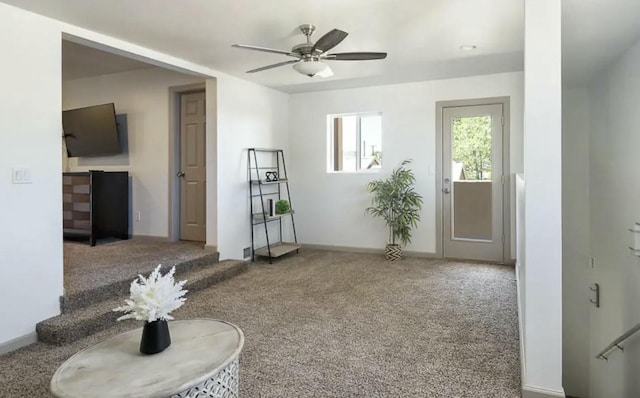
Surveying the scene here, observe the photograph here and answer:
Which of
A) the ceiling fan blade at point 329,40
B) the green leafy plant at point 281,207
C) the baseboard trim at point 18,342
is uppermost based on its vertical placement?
the ceiling fan blade at point 329,40

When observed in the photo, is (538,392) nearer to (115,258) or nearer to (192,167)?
(115,258)

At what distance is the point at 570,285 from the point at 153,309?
5.62 metres

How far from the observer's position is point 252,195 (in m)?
5.61

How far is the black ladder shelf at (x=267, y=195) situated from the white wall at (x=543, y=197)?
3.72m

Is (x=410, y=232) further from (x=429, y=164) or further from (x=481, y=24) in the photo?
(x=481, y=24)

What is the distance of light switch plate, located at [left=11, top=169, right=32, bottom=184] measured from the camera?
9.67 feet

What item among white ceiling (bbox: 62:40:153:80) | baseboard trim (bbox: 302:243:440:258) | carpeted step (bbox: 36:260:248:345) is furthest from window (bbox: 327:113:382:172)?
carpeted step (bbox: 36:260:248:345)

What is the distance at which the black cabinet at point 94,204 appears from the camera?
5.36m

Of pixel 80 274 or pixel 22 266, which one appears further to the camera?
pixel 80 274

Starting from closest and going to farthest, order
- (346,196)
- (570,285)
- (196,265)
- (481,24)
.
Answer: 1. (481,24)
2. (196,265)
3. (570,285)
4. (346,196)

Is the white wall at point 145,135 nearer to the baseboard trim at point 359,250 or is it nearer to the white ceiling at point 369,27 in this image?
the white ceiling at point 369,27

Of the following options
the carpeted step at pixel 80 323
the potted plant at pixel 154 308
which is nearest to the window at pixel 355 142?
the carpeted step at pixel 80 323

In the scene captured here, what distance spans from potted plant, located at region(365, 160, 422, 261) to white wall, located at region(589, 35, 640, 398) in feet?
7.18

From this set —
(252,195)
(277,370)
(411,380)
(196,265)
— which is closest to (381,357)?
(411,380)
